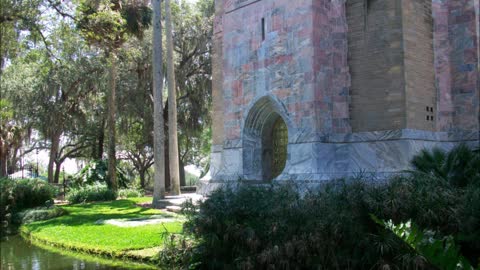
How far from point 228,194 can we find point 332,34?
8.23 metres

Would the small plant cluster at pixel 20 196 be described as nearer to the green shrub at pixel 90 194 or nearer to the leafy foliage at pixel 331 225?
the green shrub at pixel 90 194

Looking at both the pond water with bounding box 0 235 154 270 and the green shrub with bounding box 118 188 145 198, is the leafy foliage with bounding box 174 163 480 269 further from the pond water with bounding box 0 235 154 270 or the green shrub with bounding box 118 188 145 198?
the green shrub with bounding box 118 188 145 198

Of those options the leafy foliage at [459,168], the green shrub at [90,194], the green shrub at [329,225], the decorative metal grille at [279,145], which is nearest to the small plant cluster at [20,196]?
the green shrub at [90,194]

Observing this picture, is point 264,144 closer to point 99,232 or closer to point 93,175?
point 99,232

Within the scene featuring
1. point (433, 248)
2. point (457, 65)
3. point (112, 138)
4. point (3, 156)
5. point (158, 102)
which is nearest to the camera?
point (433, 248)

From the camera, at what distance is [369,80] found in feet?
51.1

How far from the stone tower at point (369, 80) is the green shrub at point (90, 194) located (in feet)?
39.1

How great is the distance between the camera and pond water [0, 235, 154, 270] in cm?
1097

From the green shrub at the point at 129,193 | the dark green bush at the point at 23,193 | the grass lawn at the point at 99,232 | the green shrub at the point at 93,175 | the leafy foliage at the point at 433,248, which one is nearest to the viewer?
the leafy foliage at the point at 433,248

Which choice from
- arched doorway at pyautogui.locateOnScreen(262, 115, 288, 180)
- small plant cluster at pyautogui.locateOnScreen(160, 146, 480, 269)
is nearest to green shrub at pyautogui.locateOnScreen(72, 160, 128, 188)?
arched doorway at pyautogui.locateOnScreen(262, 115, 288, 180)

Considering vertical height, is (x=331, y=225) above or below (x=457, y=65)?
below

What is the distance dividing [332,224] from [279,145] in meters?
9.71

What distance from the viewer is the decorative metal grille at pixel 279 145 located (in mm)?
17870

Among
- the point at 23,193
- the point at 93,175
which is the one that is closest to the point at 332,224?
the point at 23,193
